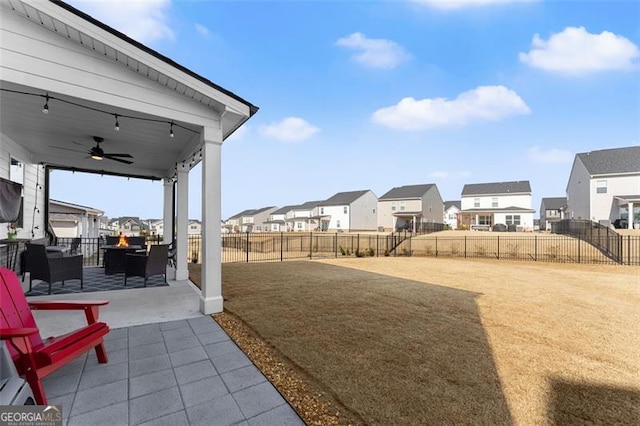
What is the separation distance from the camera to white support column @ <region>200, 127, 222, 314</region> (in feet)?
14.9

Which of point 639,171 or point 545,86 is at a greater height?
point 545,86

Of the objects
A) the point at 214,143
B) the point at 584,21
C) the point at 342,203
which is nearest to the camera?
the point at 214,143

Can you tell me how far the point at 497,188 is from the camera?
35750mm

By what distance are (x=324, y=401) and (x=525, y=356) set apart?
8.44ft

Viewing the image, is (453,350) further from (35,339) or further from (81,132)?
(81,132)

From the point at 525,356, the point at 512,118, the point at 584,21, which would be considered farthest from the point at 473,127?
the point at 525,356

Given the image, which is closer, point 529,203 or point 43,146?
point 43,146

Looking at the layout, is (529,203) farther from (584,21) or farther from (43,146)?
(43,146)

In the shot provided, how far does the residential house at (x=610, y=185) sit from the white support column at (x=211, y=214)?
29.4 metres

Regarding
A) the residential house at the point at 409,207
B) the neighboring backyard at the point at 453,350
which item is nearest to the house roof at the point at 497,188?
the residential house at the point at 409,207

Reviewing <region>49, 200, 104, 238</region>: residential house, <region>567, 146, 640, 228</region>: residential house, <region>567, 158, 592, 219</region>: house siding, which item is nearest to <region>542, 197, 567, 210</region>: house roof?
<region>567, 158, 592, 219</region>: house siding

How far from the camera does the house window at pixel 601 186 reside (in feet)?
76.4

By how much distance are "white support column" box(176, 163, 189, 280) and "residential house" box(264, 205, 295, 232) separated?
4791 cm

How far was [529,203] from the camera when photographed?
33.3 m
